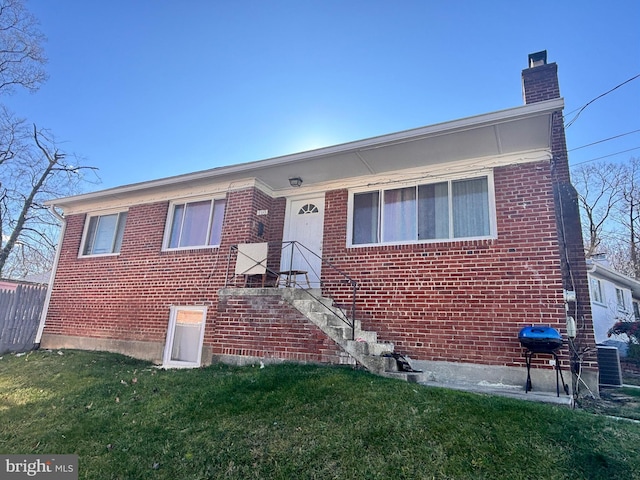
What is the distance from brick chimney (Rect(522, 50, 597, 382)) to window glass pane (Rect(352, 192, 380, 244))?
10.2 feet

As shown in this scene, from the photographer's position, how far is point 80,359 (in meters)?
7.48

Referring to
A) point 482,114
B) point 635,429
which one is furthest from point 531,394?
point 482,114

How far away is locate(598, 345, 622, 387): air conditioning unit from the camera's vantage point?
6.93 metres

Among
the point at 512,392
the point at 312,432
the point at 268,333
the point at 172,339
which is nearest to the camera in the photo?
the point at 312,432

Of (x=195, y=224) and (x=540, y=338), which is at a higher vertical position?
(x=195, y=224)

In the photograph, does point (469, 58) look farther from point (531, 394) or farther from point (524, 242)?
point (531, 394)

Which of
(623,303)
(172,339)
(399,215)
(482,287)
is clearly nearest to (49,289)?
(172,339)

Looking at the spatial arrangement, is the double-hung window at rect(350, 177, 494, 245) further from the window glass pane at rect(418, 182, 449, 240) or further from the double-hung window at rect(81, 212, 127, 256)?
the double-hung window at rect(81, 212, 127, 256)

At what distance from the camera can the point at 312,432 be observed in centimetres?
347

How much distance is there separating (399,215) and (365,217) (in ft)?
2.35

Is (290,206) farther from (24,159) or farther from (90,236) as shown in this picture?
(24,159)

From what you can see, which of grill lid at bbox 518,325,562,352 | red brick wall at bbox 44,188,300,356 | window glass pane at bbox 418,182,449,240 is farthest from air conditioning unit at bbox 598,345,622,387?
red brick wall at bbox 44,188,300,356

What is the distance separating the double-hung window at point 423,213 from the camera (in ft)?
20.7

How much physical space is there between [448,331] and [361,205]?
297 cm
